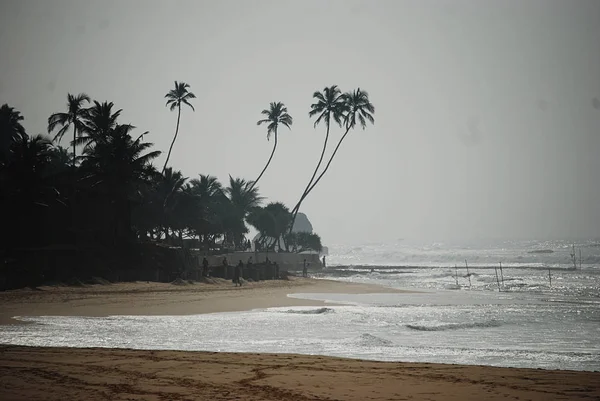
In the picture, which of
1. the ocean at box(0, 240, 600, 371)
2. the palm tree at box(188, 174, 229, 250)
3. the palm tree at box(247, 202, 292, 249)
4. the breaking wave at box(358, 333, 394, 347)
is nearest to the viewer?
the ocean at box(0, 240, 600, 371)

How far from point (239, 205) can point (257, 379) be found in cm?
7467

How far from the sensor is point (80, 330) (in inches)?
651

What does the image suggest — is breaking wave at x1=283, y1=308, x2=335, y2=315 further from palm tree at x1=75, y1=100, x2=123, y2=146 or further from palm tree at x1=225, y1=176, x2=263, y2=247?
palm tree at x1=225, y1=176, x2=263, y2=247

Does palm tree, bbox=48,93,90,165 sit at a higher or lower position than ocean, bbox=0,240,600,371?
higher

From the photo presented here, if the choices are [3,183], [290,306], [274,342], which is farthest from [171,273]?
[274,342]

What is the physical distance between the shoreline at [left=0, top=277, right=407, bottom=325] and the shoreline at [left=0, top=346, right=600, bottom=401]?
9003 millimetres

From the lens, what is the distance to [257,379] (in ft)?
30.6

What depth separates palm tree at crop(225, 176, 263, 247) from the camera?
7819 centimetres

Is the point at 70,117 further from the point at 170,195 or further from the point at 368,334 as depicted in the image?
the point at 368,334

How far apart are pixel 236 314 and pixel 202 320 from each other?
8.83ft

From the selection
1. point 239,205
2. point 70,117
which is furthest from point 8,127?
point 239,205

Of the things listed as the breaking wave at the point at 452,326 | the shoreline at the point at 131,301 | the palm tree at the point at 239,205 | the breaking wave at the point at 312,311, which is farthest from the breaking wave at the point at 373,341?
the palm tree at the point at 239,205

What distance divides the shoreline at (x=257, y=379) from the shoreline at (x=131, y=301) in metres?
9.00

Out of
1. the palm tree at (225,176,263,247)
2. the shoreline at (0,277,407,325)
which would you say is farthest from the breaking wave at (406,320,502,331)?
the palm tree at (225,176,263,247)
